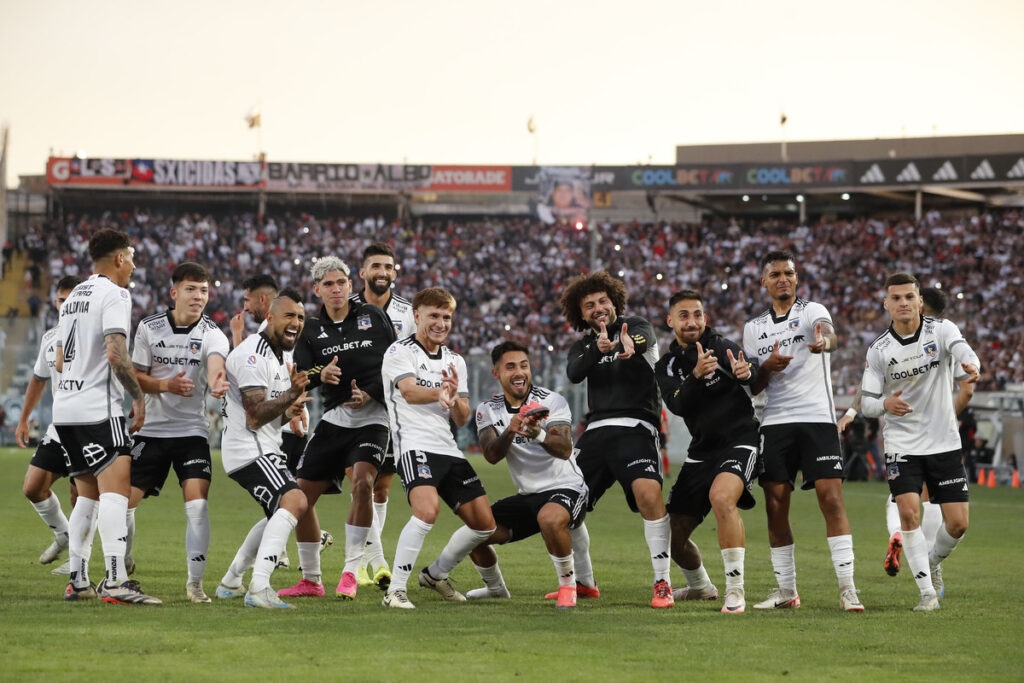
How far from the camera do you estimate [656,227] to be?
5619cm

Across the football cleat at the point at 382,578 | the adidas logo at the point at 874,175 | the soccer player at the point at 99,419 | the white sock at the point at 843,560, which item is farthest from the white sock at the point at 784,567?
the adidas logo at the point at 874,175

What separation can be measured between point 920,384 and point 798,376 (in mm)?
1017

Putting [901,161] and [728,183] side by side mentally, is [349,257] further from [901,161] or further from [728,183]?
[901,161]

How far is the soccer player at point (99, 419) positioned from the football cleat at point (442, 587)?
198 cm

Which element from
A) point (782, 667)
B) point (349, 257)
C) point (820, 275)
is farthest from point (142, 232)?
point (782, 667)

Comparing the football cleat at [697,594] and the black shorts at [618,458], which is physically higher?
the black shorts at [618,458]

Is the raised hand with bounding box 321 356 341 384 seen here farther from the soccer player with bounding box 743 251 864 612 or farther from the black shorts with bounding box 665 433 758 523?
the soccer player with bounding box 743 251 864 612

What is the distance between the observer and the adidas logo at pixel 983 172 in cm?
4925

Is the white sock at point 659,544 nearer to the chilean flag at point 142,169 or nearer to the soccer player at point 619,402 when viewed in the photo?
the soccer player at point 619,402

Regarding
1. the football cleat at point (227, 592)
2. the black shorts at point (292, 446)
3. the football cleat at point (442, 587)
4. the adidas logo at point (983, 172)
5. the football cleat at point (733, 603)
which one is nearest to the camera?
the football cleat at point (733, 603)

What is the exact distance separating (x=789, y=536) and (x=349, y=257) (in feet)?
151

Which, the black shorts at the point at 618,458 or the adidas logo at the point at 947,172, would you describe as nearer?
the black shorts at the point at 618,458

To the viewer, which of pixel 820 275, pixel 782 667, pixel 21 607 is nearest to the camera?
pixel 782 667

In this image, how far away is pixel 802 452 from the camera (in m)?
Answer: 9.05
